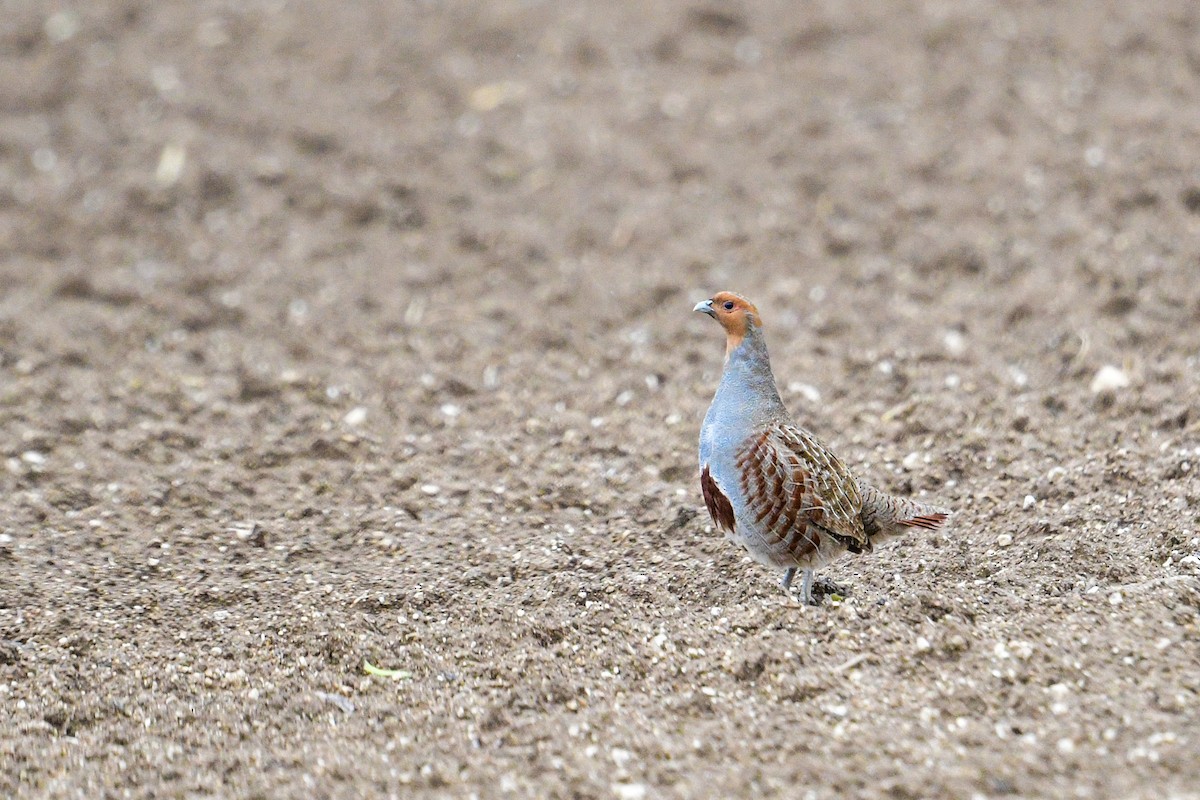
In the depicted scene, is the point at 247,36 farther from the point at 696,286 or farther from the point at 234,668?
the point at 234,668

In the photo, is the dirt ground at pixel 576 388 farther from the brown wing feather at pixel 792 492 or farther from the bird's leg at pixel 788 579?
the brown wing feather at pixel 792 492

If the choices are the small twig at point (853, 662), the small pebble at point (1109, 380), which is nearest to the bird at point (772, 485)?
the small twig at point (853, 662)

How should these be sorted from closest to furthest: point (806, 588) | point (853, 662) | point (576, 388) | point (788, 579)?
point (853, 662) → point (806, 588) → point (788, 579) → point (576, 388)

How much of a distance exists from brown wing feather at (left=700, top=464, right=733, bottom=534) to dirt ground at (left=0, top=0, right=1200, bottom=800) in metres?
0.27

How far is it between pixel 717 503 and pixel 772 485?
17cm

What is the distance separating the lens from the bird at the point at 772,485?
11.3ft

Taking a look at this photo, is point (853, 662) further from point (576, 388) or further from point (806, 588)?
point (576, 388)

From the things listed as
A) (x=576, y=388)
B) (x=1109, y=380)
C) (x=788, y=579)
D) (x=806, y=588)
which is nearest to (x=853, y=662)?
(x=806, y=588)

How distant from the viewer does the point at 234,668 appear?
355cm

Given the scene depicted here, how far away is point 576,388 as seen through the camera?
17.4ft

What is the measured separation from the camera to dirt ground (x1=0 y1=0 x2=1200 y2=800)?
3152 mm

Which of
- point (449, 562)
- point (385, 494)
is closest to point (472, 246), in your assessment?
point (385, 494)

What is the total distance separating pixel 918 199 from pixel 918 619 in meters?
3.46

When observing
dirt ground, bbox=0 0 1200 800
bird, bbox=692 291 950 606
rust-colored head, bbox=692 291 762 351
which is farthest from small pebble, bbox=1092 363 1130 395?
rust-colored head, bbox=692 291 762 351
